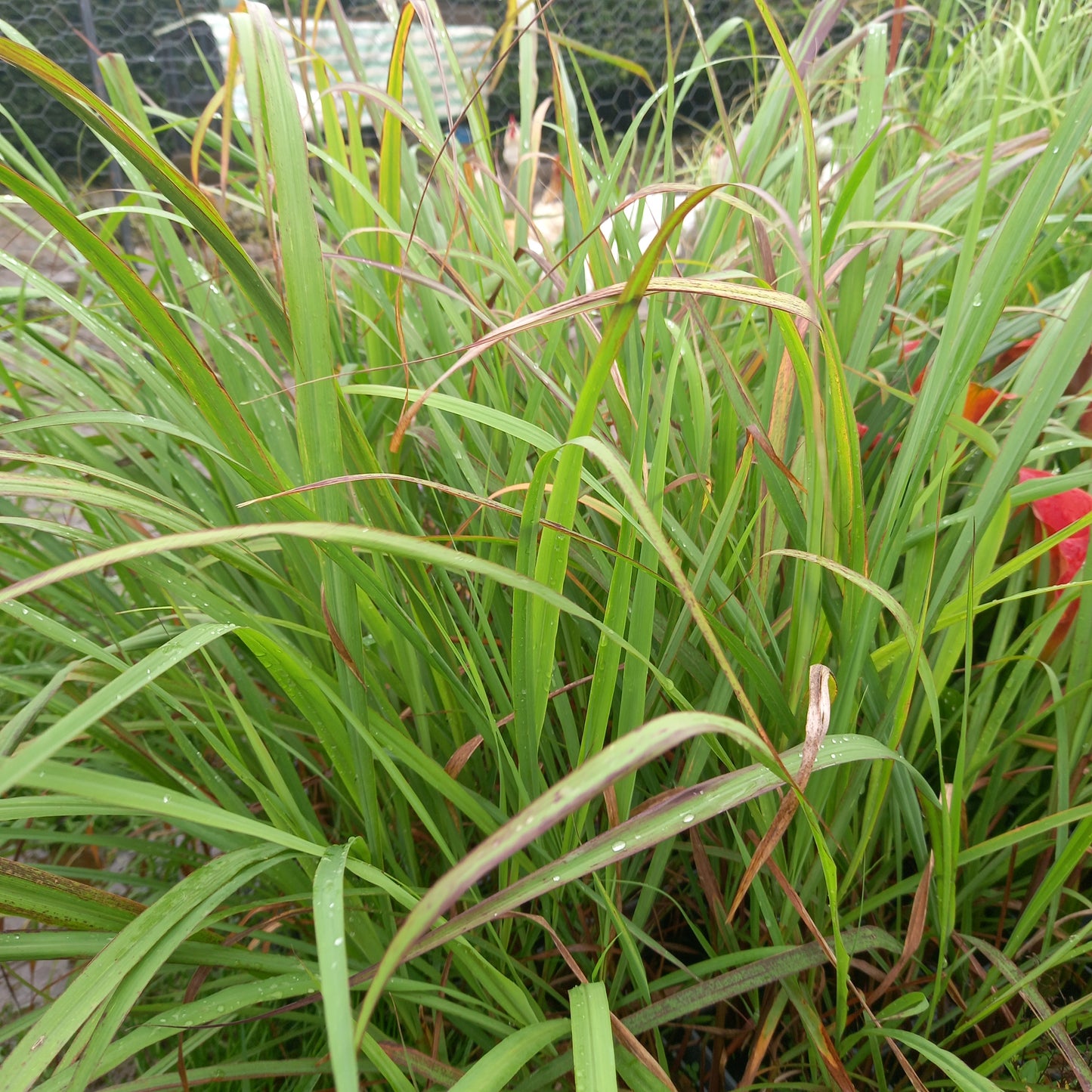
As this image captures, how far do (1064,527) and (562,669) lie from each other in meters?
0.28

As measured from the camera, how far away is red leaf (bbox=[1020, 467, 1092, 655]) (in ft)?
1.40

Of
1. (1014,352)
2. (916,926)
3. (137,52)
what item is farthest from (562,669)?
(137,52)

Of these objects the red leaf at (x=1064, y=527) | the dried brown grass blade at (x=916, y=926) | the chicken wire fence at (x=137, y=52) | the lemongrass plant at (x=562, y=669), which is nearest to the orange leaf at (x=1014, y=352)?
the lemongrass plant at (x=562, y=669)

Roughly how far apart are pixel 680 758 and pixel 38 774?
302 mm

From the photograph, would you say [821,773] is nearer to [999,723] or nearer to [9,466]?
[999,723]

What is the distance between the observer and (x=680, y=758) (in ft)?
1.42

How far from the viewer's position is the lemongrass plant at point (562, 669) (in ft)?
0.89

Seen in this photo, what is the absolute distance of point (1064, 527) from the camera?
1.40 feet

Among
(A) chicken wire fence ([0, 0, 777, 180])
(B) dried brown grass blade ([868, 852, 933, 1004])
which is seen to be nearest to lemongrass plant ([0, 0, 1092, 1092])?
(B) dried brown grass blade ([868, 852, 933, 1004])

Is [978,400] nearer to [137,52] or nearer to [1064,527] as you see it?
[1064,527]

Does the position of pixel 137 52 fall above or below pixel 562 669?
above

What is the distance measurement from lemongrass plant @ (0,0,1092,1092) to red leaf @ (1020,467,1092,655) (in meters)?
0.01

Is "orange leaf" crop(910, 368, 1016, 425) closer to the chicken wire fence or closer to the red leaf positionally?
the red leaf

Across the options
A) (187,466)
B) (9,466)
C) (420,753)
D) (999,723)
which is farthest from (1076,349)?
(9,466)
